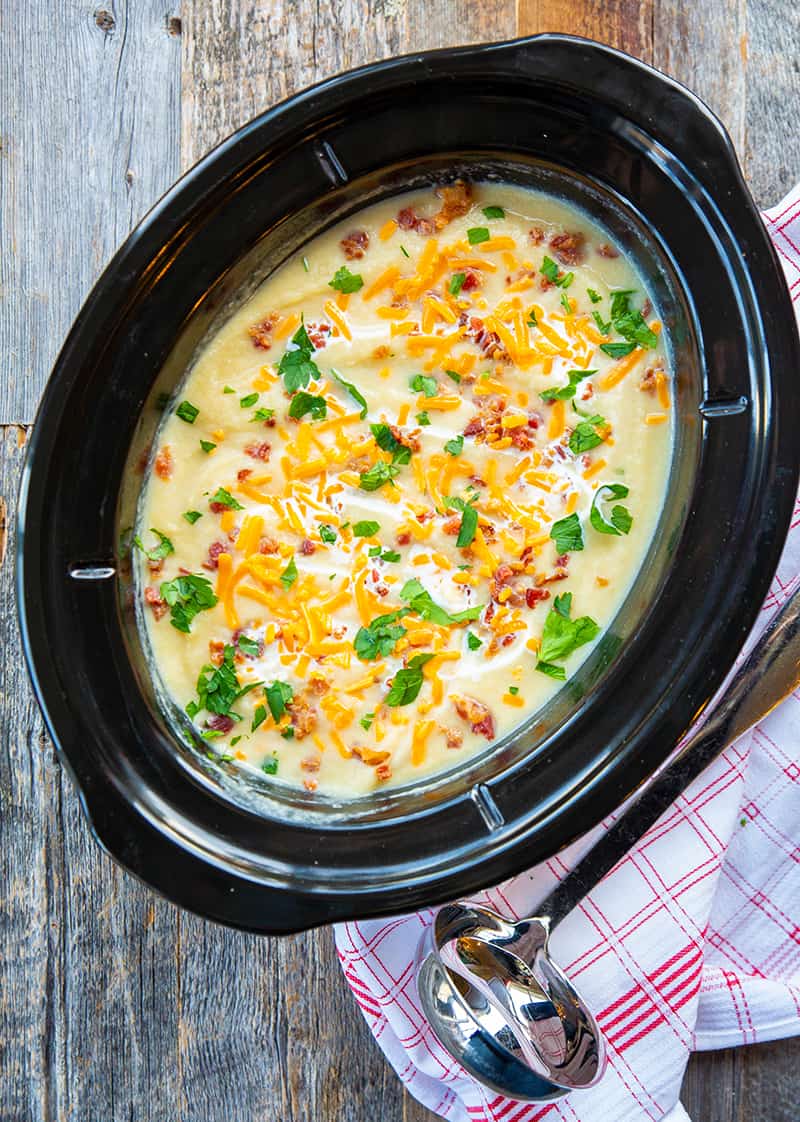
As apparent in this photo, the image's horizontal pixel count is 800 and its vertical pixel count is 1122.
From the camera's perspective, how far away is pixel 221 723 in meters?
2.24

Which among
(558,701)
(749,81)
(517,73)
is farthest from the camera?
(749,81)

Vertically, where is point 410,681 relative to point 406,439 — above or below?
below

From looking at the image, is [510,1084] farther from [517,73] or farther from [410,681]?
[517,73]

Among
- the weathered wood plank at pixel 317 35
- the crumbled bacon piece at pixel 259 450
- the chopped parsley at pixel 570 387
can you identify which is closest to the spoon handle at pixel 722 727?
the chopped parsley at pixel 570 387

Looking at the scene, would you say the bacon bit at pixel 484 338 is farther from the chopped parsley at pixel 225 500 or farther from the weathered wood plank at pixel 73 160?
the weathered wood plank at pixel 73 160

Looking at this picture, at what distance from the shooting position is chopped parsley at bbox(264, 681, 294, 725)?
2209mm

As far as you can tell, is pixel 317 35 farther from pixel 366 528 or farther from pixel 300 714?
pixel 300 714

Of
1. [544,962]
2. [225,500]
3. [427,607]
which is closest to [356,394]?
[225,500]

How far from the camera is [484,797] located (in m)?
2.08

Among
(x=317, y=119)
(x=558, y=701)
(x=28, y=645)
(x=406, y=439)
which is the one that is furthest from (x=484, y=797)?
(x=317, y=119)

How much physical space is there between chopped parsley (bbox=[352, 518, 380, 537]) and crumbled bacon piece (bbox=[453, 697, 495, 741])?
380 mm

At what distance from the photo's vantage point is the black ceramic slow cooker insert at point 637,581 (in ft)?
6.42

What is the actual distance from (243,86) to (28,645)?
4.49ft

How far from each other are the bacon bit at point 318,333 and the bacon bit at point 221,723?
789 mm
